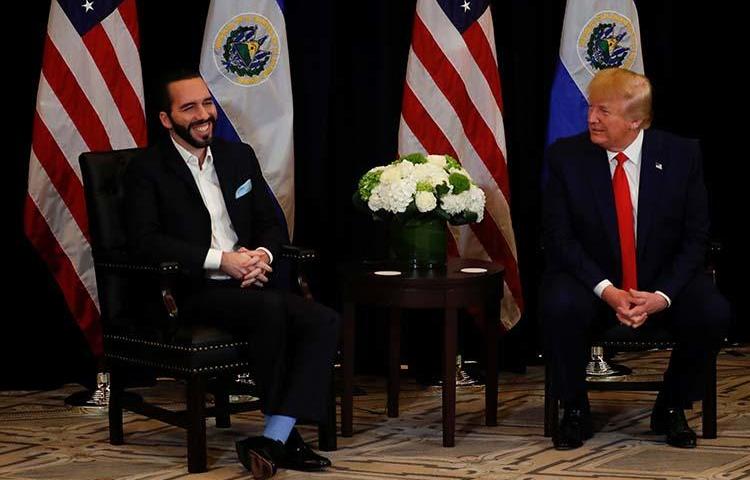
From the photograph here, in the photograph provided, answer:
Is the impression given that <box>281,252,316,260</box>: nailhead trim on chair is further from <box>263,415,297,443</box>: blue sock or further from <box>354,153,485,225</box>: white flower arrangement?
<box>263,415,297,443</box>: blue sock

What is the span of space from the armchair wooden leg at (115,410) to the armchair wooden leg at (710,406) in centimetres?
200

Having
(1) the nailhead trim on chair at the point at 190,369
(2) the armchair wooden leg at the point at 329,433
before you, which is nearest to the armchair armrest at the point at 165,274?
(1) the nailhead trim on chair at the point at 190,369

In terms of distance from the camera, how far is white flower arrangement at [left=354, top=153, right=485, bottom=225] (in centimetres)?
510

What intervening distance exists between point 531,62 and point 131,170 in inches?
86.2

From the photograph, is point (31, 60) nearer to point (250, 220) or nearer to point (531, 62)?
point (250, 220)

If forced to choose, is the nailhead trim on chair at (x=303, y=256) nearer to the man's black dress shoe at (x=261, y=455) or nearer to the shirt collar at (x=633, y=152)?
the man's black dress shoe at (x=261, y=455)

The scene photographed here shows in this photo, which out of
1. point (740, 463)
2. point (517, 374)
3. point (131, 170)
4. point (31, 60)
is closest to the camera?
point (740, 463)

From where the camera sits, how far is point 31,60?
5.88 metres

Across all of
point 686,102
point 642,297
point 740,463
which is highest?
point 686,102

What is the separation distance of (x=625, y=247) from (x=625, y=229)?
62 mm

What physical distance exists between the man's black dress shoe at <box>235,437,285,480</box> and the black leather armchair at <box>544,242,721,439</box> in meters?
0.99

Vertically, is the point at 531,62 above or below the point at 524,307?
above

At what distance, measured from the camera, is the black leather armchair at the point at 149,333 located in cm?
459

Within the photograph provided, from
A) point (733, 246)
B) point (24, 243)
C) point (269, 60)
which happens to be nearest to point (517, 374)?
point (733, 246)
